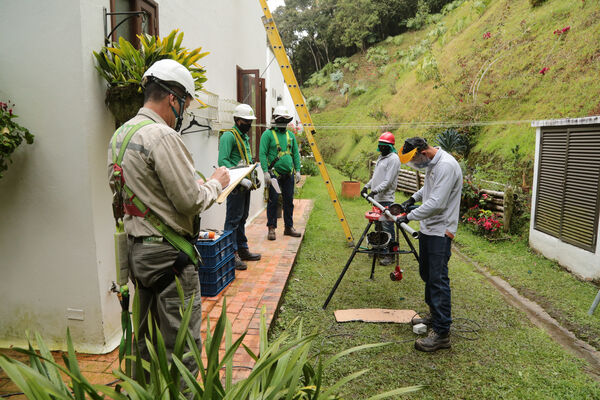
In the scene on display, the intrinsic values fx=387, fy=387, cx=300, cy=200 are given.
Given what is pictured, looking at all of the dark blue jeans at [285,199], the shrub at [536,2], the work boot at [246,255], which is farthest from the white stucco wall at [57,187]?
the shrub at [536,2]

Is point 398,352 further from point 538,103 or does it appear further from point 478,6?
point 478,6

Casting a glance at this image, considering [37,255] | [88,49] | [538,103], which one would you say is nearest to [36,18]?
[88,49]

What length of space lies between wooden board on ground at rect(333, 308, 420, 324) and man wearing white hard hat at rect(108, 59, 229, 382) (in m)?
2.22

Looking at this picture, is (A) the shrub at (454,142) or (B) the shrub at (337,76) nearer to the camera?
(A) the shrub at (454,142)

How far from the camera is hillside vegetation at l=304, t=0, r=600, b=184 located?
9.58 m

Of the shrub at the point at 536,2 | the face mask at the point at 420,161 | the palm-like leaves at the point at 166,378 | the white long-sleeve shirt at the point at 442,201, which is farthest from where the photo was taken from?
the shrub at the point at 536,2

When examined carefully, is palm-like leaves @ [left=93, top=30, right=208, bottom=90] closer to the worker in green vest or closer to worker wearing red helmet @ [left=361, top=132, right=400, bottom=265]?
the worker in green vest

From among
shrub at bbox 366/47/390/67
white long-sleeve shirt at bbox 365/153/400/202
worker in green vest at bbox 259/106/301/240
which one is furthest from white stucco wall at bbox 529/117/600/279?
shrub at bbox 366/47/390/67

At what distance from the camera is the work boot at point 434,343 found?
11.4ft

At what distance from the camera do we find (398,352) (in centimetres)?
350

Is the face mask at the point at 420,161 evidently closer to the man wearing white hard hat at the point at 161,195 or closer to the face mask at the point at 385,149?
the face mask at the point at 385,149

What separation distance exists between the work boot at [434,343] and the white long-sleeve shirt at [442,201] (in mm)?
943

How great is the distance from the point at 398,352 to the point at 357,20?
42.3m

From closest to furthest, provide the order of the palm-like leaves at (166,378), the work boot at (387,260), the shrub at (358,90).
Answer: the palm-like leaves at (166,378) < the work boot at (387,260) < the shrub at (358,90)
